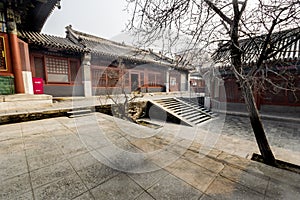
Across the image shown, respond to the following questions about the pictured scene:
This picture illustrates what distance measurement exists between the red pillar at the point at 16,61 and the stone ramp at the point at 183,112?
6.33m

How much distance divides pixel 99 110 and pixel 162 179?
17.2ft

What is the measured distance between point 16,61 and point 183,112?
832cm

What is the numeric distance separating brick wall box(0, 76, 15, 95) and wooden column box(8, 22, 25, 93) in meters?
0.12

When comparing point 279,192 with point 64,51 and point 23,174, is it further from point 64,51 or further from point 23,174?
point 64,51

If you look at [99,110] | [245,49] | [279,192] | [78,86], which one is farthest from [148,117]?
[279,192]

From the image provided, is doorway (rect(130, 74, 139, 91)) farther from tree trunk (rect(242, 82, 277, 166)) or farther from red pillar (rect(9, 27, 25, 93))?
tree trunk (rect(242, 82, 277, 166))

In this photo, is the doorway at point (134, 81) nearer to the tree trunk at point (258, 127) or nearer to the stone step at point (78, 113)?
the stone step at point (78, 113)

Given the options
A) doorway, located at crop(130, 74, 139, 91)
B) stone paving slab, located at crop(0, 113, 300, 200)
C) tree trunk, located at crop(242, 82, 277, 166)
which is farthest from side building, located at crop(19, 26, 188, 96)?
stone paving slab, located at crop(0, 113, 300, 200)

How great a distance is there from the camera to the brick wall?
5.58 m

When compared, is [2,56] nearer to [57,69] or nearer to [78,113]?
[57,69]

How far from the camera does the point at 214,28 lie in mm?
3004

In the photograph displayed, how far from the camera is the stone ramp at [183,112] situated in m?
7.97

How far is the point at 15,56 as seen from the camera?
572 cm

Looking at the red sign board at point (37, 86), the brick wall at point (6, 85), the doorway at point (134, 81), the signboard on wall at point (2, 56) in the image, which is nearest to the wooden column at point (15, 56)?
the brick wall at point (6, 85)
